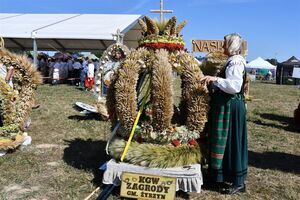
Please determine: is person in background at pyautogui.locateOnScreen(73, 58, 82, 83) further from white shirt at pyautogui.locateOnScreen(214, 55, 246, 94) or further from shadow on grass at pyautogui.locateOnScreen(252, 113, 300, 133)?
white shirt at pyautogui.locateOnScreen(214, 55, 246, 94)

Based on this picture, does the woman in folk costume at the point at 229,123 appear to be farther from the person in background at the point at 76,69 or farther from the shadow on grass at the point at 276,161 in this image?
the person in background at the point at 76,69

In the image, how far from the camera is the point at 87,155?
6094mm

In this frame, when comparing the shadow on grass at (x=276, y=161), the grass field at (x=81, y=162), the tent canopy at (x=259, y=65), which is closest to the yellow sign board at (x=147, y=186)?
the grass field at (x=81, y=162)

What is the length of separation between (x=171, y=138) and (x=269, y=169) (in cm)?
193

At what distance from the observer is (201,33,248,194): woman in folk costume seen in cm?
421

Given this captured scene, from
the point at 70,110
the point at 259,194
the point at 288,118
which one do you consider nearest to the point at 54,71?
the point at 70,110

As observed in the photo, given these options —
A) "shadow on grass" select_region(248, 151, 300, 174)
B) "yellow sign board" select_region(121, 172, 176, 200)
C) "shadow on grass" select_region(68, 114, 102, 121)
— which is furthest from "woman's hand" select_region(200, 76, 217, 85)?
"shadow on grass" select_region(68, 114, 102, 121)

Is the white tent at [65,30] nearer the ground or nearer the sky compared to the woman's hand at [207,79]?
nearer the sky

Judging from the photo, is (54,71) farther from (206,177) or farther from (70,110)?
(206,177)

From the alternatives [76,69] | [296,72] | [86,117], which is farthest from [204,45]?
[296,72]

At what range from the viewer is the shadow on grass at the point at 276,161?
579 cm

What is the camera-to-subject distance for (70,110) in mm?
10820

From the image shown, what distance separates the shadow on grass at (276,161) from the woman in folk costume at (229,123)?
1.47 metres

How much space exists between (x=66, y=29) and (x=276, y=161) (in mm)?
14934
